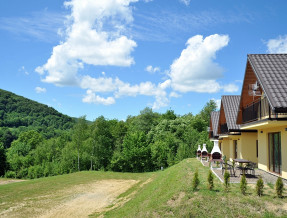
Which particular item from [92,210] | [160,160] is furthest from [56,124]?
[92,210]

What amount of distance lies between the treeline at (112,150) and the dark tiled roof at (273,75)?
20.8 m

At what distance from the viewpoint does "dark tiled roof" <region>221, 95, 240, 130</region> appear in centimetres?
2138

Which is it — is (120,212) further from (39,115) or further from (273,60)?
(39,115)

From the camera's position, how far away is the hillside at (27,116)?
94.1m

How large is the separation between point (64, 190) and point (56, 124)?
80549mm

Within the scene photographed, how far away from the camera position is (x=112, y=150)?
46281 mm

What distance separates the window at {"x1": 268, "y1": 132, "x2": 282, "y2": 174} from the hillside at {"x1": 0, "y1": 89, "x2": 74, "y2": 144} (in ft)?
277

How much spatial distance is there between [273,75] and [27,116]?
10419 cm

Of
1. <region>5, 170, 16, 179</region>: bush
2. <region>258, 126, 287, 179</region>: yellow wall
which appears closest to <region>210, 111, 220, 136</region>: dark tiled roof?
<region>258, 126, 287, 179</region>: yellow wall

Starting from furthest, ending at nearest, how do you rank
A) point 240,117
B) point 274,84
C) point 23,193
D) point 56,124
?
point 56,124
point 23,193
point 240,117
point 274,84

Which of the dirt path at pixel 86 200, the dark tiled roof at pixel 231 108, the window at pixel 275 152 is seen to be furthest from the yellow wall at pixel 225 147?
the window at pixel 275 152

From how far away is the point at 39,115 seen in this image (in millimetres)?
104250

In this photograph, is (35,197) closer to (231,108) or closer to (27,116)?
(231,108)

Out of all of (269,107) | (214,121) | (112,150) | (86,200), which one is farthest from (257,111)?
(112,150)
